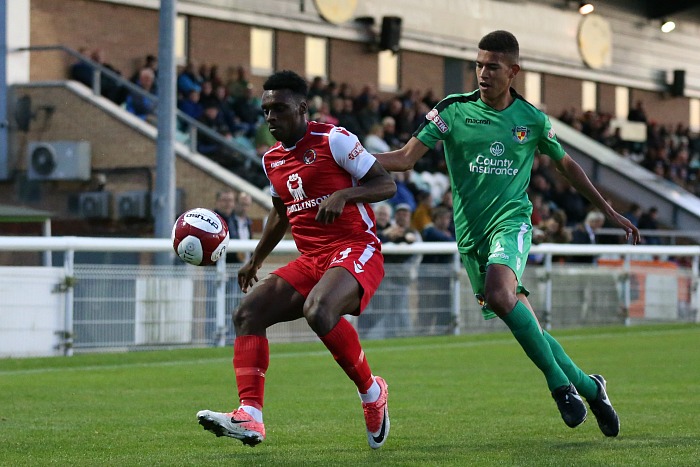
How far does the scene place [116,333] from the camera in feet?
48.9

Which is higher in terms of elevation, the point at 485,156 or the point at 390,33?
the point at 390,33

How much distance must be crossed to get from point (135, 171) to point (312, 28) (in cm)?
1067

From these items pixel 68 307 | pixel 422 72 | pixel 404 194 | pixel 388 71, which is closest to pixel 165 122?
pixel 68 307

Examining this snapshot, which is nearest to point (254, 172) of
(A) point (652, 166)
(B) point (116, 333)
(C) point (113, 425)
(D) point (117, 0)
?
(D) point (117, 0)

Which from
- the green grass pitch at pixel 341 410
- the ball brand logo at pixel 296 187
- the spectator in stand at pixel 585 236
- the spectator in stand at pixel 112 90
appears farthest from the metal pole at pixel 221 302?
the ball brand logo at pixel 296 187

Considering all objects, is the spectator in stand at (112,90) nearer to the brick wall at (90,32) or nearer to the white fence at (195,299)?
the brick wall at (90,32)

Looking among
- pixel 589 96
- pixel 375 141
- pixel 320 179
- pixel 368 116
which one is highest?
pixel 589 96

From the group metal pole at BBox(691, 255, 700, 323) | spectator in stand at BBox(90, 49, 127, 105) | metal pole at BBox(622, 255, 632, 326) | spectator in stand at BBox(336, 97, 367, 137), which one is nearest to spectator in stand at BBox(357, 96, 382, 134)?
spectator in stand at BBox(336, 97, 367, 137)

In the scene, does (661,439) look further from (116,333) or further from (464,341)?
(464,341)

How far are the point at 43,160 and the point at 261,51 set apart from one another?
9.43m

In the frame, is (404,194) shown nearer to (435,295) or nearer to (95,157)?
(435,295)

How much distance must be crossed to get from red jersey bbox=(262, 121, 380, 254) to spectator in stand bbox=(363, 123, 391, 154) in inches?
660

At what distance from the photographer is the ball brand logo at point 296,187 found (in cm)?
738

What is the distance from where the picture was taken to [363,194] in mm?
7137
